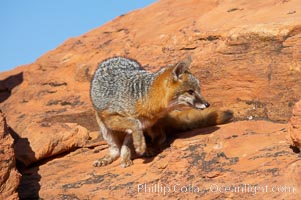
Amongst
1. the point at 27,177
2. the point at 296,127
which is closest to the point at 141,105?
the point at 27,177

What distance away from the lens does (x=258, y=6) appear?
1151 cm

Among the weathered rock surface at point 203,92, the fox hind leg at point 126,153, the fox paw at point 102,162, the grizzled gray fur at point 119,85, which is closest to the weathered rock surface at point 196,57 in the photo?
the weathered rock surface at point 203,92

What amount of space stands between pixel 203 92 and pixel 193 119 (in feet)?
2.39

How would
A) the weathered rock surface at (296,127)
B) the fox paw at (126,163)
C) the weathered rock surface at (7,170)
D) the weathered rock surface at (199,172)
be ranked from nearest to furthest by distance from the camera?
the weathered rock surface at (199,172) → the weathered rock surface at (296,127) → the weathered rock surface at (7,170) → the fox paw at (126,163)

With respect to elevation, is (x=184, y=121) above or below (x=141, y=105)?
below

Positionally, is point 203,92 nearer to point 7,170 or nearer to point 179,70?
point 179,70

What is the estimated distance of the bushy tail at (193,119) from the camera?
985cm

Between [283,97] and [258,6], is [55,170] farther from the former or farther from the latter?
[258,6]

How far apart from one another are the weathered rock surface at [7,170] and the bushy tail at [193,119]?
2.41 m

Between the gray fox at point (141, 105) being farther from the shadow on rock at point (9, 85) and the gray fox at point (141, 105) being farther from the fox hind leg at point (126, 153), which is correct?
the shadow on rock at point (9, 85)

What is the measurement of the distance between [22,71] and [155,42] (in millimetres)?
3786

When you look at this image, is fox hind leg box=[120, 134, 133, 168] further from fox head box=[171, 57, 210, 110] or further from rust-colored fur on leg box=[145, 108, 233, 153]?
fox head box=[171, 57, 210, 110]

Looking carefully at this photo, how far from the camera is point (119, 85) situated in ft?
31.9

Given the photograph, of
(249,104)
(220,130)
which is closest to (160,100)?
(220,130)
